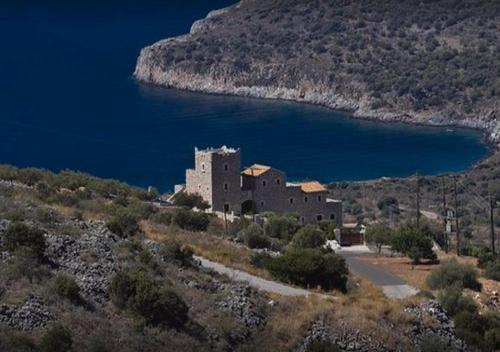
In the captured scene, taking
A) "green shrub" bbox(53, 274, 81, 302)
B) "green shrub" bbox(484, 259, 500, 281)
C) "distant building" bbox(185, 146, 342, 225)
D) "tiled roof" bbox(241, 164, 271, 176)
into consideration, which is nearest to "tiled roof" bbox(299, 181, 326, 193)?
"distant building" bbox(185, 146, 342, 225)

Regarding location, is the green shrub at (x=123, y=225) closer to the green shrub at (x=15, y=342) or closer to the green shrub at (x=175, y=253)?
the green shrub at (x=175, y=253)

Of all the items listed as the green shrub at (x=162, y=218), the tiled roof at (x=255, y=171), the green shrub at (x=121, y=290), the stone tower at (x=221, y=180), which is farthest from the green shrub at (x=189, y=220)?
the tiled roof at (x=255, y=171)

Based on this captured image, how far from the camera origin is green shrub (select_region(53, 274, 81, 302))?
1118 inches

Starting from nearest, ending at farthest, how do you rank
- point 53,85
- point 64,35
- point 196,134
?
1. point 196,134
2. point 53,85
3. point 64,35

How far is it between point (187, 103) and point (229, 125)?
681 inches

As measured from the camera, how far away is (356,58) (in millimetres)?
155500

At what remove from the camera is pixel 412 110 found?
452 ft

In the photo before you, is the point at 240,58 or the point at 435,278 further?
the point at 240,58

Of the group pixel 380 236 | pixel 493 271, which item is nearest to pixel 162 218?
pixel 380 236

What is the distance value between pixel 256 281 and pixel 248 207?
24713 millimetres

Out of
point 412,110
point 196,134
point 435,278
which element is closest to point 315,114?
point 412,110

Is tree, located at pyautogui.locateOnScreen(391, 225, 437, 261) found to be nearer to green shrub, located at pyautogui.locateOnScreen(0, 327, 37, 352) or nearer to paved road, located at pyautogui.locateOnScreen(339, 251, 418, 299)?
paved road, located at pyautogui.locateOnScreen(339, 251, 418, 299)

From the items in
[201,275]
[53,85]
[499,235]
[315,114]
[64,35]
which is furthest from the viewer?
[64,35]

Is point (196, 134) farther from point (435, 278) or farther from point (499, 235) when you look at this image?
point (435, 278)
